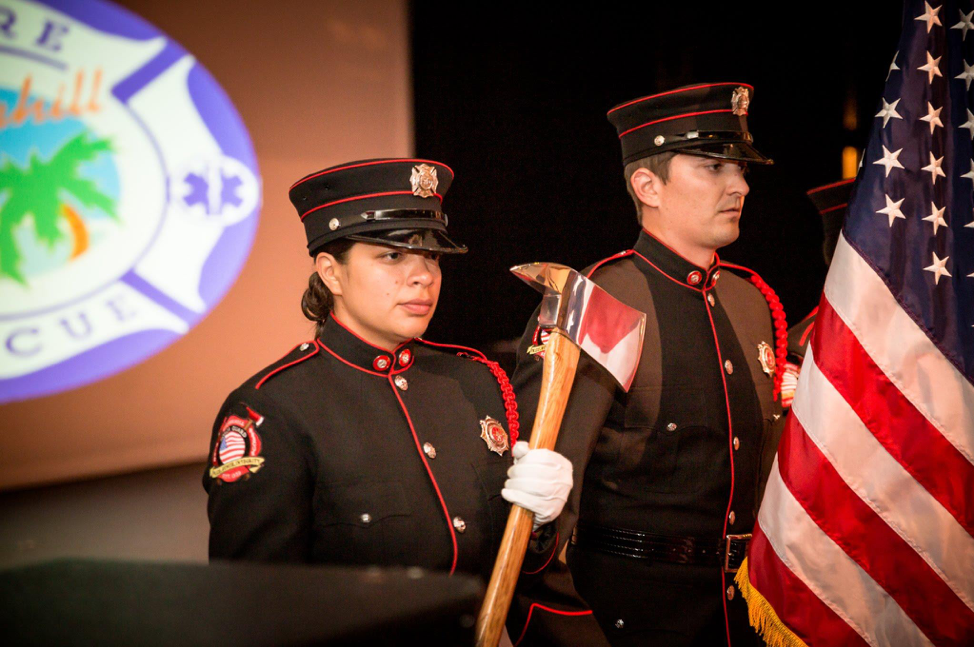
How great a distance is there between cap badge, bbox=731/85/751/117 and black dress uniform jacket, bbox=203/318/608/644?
2.84 ft


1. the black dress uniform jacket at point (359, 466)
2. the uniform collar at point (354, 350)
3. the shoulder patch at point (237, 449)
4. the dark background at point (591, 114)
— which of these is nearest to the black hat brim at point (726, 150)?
the black dress uniform jacket at point (359, 466)

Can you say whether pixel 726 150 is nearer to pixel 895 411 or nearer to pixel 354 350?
pixel 895 411

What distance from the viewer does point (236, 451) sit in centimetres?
126

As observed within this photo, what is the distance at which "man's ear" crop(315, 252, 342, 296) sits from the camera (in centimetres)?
146

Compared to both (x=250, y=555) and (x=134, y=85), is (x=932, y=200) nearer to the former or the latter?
(x=250, y=555)

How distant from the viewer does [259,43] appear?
3.48 metres

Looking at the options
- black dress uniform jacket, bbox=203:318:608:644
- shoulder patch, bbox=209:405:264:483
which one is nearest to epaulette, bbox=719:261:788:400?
black dress uniform jacket, bbox=203:318:608:644

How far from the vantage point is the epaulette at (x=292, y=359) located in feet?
4.47

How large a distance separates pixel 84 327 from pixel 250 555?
2335mm

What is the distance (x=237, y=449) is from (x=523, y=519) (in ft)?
1.57

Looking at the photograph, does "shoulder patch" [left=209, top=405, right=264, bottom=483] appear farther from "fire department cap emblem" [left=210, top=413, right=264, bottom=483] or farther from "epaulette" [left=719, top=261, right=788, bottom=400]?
"epaulette" [left=719, top=261, right=788, bottom=400]

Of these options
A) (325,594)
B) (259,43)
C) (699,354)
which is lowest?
(699,354)

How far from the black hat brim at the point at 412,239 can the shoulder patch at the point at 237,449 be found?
35 cm

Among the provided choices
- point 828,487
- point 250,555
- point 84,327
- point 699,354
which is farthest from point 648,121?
point 84,327
